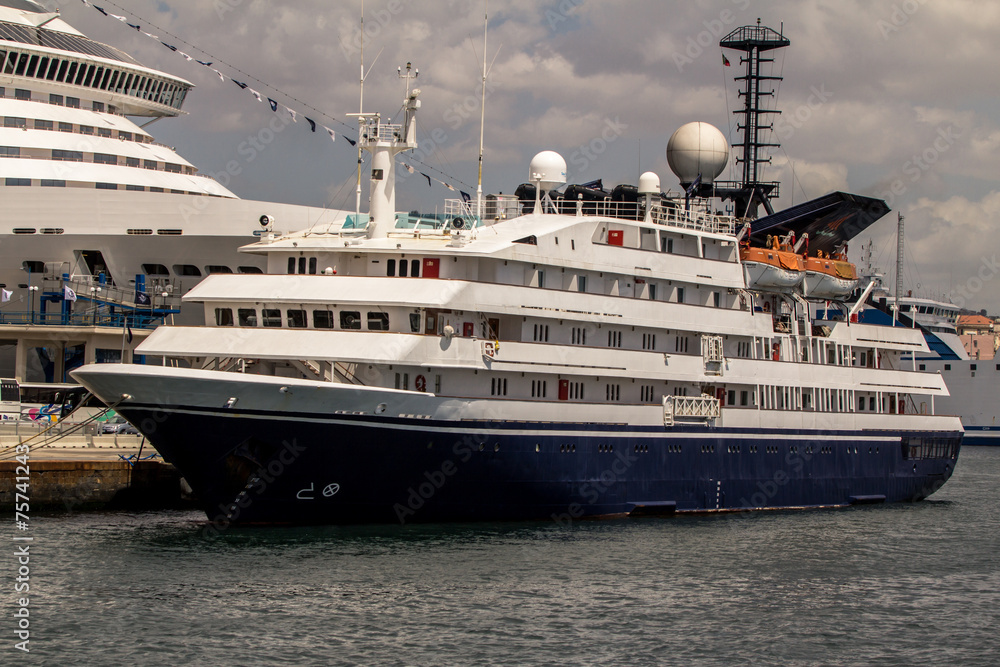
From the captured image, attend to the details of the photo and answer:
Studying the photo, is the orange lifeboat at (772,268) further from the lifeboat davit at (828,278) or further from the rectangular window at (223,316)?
the rectangular window at (223,316)

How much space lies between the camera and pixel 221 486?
26.2 m

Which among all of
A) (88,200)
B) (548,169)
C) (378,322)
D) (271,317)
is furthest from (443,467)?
(88,200)

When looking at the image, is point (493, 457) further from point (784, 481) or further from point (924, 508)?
point (924, 508)

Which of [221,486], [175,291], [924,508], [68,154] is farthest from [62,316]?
[924,508]

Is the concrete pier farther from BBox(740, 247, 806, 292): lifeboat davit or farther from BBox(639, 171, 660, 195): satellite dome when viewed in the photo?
BBox(740, 247, 806, 292): lifeboat davit

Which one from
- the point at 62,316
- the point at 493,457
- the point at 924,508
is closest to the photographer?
the point at 493,457

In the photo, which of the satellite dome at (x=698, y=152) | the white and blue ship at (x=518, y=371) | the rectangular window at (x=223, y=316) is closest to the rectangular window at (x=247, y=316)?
the white and blue ship at (x=518, y=371)

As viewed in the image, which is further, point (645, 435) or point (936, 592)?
point (645, 435)

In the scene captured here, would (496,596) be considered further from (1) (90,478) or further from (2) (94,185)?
(2) (94,185)

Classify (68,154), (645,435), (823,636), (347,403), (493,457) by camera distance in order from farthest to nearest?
1. (68,154)
2. (645,435)
3. (493,457)
4. (347,403)
5. (823,636)

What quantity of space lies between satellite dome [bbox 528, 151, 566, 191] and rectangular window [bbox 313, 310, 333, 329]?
8.79m

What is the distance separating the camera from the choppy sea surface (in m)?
18.6

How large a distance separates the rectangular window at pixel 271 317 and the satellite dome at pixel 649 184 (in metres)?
12.4

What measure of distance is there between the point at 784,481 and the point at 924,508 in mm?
6780
